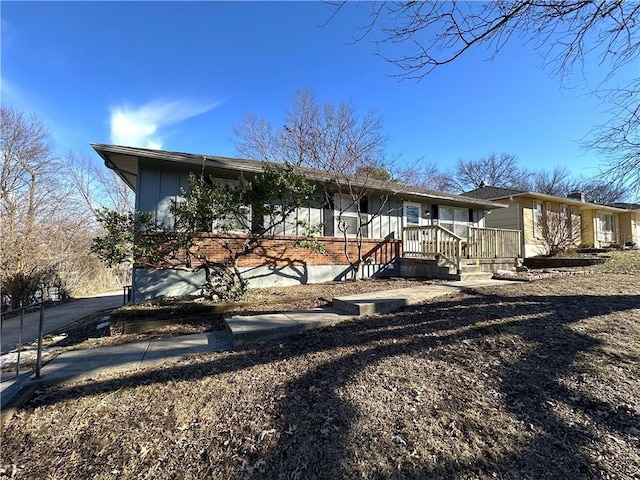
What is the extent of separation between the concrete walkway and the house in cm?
284

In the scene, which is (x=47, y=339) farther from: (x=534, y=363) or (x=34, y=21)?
(x=534, y=363)

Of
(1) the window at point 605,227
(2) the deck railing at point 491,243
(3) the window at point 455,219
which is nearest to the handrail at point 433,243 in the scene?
(2) the deck railing at point 491,243

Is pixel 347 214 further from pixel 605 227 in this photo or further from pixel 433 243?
pixel 605 227

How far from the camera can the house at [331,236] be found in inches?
262

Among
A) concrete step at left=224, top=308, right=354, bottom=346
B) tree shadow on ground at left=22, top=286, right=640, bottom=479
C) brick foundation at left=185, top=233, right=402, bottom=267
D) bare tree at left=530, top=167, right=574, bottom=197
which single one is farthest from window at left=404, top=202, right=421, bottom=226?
bare tree at left=530, top=167, right=574, bottom=197

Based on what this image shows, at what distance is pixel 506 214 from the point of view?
16.2 metres

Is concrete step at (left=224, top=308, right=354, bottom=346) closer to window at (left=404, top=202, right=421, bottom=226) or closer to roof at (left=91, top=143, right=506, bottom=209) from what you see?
roof at (left=91, top=143, right=506, bottom=209)

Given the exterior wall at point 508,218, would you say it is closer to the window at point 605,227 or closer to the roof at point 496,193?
the roof at point 496,193

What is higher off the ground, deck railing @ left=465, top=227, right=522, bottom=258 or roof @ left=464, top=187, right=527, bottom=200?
roof @ left=464, top=187, right=527, bottom=200

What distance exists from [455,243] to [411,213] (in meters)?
2.54

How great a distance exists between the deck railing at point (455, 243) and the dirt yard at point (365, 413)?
16.7 feet

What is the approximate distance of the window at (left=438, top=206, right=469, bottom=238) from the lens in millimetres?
11633

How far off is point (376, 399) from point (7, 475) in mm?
2421

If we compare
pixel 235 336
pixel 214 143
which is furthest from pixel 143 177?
pixel 214 143
